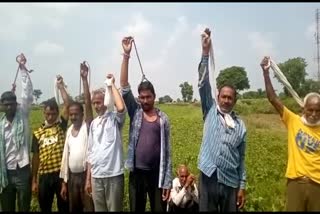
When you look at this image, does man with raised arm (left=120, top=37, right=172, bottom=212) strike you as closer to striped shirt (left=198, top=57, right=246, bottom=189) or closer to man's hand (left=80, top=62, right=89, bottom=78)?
striped shirt (left=198, top=57, right=246, bottom=189)

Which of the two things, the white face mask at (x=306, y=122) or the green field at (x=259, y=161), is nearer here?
the white face mask at (x=306, y=122)

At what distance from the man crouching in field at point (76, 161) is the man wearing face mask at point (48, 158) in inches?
3.8

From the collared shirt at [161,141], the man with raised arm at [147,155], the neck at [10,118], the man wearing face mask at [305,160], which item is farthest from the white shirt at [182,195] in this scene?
the neck at [10,118]

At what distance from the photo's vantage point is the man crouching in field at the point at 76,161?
4.95m

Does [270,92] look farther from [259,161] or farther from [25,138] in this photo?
[259,161]

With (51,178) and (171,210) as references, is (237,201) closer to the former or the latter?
(171,210)

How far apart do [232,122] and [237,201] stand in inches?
32.3

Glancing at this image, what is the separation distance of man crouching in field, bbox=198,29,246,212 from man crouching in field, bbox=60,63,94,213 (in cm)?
136

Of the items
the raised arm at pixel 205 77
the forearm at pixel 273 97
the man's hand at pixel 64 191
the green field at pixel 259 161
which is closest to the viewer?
the raised arm at pixel 205 77

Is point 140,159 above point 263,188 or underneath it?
above

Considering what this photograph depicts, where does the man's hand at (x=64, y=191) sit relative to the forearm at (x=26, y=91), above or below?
below

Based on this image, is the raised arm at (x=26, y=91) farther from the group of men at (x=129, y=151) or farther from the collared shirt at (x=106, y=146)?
the collared shirt at (x=106, y=146)

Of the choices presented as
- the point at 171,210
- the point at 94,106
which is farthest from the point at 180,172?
the point at 94,106

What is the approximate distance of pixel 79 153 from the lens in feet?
16.2
